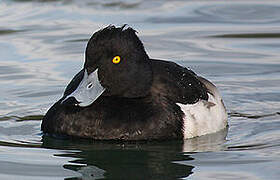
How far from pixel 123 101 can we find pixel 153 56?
391 centimetres

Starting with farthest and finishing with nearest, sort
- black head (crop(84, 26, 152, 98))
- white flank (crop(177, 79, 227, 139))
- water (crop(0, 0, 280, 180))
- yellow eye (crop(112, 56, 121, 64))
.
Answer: white flank (crop(177, 79, 227, 139))
yellow eye (crop(112, 56, 121, 64))
black head (crop(84, 26, 152, 98))
water (crop(0, 0, 280, 180))

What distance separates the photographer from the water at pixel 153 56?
8.03 metres

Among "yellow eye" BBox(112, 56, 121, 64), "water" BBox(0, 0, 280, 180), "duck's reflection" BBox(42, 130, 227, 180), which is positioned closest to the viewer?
"duck's reflection" BBox(42, 130, 227, 180)

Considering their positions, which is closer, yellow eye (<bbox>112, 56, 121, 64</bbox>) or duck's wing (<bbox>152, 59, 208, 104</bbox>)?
yellow eye (<bbox>112, 56, 121, 64</bbox>)

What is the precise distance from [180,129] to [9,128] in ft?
5.59

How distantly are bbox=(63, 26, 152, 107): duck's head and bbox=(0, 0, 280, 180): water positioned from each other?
1.69 feet

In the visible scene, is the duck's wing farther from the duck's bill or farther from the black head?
the duck's bill

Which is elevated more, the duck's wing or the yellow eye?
the yellow eye

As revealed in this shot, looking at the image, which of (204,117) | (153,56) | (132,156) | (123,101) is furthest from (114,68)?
(153,56)

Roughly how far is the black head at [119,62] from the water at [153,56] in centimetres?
57

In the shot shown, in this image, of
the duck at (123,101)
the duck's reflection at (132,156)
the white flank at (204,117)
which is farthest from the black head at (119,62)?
the duck's reflection at (132,156)

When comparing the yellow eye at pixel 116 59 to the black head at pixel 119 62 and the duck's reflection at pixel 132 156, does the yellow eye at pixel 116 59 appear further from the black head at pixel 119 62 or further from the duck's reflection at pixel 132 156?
the duck's reflection at pixel 132 156

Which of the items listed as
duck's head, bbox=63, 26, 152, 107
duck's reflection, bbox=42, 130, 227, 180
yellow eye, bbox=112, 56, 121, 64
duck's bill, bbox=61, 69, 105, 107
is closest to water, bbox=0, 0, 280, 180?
duck's reflection, bbox=42, 130, 227, 180

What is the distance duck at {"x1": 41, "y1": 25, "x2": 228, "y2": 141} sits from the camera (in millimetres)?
8805
